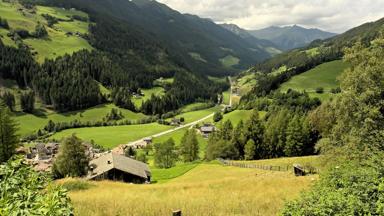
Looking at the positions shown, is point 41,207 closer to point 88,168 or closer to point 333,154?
point 333,154

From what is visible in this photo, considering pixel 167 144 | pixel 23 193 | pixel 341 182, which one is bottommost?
pixel 167 144

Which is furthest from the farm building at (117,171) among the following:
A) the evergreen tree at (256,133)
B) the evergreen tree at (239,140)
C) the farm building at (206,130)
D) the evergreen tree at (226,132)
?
the farm building at (206,130)

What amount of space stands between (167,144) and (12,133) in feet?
175

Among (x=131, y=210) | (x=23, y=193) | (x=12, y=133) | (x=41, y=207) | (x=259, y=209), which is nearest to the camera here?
(x=41, y=207)

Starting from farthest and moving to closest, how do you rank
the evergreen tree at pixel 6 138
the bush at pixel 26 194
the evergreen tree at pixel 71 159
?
the evergreen tree at pixel 71 159, the evergreen tree at pixel 6 138, the bush at pixel 26 194

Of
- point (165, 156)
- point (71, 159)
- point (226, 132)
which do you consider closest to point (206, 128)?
point (226, 132)

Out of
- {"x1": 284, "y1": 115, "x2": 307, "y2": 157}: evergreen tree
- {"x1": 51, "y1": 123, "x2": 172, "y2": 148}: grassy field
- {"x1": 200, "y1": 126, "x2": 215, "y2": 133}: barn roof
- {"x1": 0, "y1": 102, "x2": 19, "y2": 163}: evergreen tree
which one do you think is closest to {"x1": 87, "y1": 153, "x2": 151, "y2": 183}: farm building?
{"x1": 0, "y1": 102, "x2": 19, "y2": 163}: evergreen tree

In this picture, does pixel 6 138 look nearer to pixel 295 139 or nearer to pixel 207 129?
Answer: pixel 295 139

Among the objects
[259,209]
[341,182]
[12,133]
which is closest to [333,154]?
[259,209]

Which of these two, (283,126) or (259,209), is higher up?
(259,209)

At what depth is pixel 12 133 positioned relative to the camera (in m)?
65.1

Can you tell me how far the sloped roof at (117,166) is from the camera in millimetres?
65562

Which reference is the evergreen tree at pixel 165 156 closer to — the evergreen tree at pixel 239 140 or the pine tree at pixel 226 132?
the pine tree at pixel 226 132

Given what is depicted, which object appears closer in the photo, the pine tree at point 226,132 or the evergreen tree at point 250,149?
the evergreen tree at point 250,149
